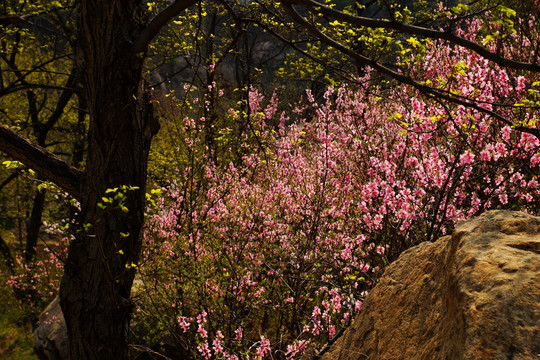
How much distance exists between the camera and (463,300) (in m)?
1.67

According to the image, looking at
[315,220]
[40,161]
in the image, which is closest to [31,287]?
[315,220]

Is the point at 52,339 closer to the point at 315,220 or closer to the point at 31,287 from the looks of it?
the point at 31,287

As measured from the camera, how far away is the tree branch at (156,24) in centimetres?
350

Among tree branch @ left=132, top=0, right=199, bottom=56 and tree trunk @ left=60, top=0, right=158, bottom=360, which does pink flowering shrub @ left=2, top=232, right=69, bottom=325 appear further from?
tree branch @ left=132, top=0, right=199, bottom=56

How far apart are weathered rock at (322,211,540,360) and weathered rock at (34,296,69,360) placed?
318 inches

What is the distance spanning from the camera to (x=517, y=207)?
18.7 ft

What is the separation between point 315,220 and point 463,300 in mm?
4665

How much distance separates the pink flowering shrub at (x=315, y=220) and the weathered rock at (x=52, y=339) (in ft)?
7.74

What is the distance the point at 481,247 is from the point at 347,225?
475 centimetres

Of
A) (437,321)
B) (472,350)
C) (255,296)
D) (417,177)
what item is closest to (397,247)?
(417,177)

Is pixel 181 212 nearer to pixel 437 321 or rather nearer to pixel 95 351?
pixel 95 351

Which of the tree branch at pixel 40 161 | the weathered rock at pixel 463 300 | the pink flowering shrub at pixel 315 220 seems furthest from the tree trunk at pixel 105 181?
the weathered rock at pixel 463 300

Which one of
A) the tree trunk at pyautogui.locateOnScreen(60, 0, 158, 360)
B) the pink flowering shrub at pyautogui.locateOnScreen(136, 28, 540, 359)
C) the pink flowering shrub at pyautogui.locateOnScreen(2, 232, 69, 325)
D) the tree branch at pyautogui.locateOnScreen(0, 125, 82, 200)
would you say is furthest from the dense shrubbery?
the pink flowering shrub at pyautogui.locateOnScreen(2, 232, 69, 325)

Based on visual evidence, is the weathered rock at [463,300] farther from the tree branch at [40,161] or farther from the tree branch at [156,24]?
the tree branch at [40,161]
